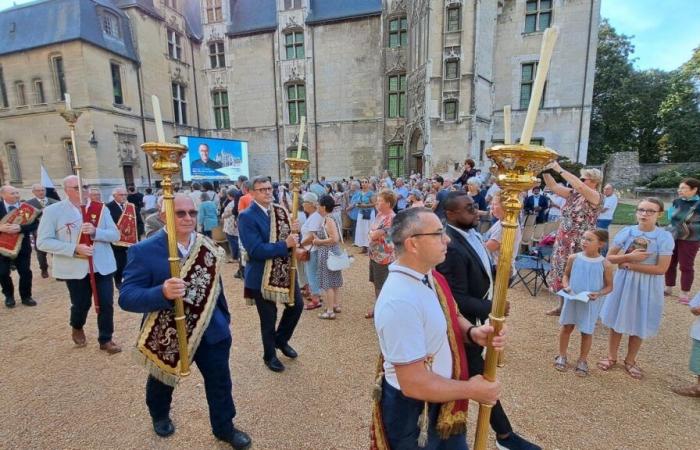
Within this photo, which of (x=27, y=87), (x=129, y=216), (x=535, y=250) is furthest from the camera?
(x=27, y=87)

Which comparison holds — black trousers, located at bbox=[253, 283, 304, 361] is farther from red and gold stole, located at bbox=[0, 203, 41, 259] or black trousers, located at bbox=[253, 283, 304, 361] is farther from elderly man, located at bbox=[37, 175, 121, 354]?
red and gold stole, located at bbox=[0, 203, 41, 259]

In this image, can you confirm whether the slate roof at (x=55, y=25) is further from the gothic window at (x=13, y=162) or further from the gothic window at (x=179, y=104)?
the gothic window at (x=13, y=162)

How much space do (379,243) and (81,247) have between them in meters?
3.52

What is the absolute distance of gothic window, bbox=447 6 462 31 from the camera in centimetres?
1556

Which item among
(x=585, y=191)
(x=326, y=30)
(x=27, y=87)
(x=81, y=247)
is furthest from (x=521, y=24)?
(x=27, y=87)

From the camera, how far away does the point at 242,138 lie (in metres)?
24.2

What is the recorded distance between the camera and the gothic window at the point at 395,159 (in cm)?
2150

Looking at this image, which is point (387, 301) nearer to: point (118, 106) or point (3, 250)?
point (3, 250)

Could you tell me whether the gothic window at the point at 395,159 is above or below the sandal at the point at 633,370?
above

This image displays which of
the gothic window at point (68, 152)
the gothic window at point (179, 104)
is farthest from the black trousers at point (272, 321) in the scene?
the gothic window at point (179, 104)

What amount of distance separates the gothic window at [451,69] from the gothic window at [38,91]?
853 inches

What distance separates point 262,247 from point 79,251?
2202 millimetres

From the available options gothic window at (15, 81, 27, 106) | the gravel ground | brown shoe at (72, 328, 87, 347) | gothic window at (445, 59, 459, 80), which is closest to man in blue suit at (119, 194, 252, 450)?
the gravel ground

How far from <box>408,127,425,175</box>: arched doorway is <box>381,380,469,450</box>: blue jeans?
18.1 metres
